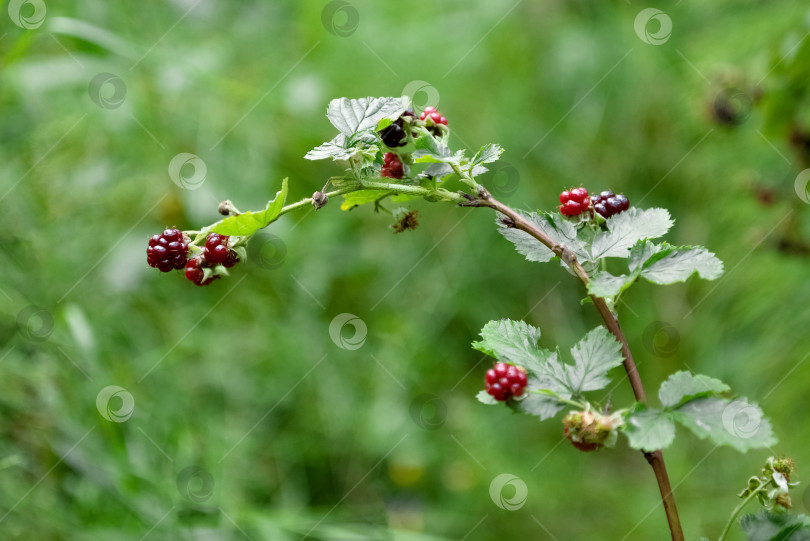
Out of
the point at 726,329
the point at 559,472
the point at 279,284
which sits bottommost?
the point at 279,284

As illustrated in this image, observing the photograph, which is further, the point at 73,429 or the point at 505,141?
the point at 505,141

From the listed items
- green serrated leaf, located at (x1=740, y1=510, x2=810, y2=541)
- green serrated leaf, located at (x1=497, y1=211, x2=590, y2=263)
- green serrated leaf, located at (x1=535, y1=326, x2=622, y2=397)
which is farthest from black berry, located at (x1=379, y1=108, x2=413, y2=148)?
green serrated leaf, located at (x1=740, y1=510, x2=810, y2=541)

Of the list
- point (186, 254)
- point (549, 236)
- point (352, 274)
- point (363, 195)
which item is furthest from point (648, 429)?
point (352, 274)

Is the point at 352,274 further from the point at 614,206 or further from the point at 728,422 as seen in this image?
the point at 728,422

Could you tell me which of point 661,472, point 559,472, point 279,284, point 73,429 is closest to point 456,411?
point 559,472

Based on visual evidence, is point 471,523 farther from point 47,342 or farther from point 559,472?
point 47,342

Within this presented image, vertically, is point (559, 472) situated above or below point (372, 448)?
above
